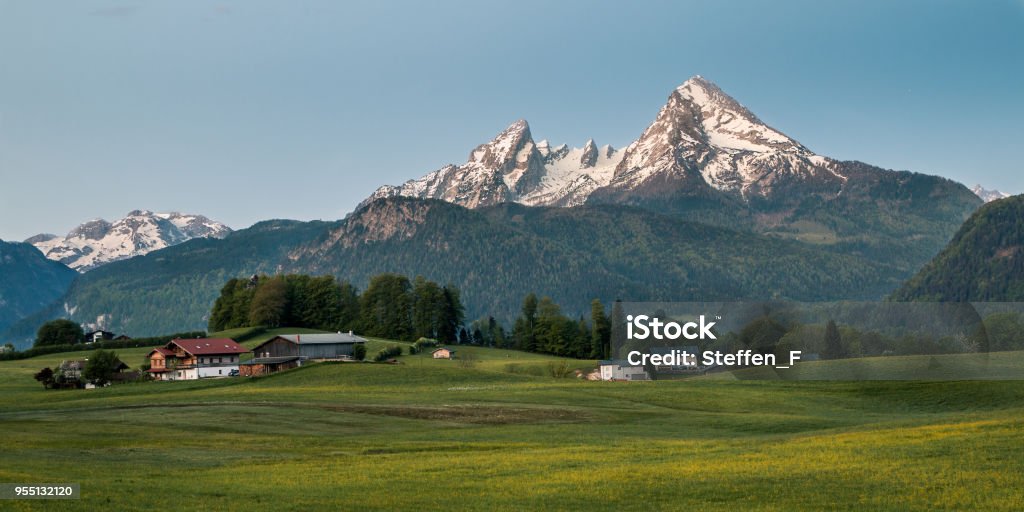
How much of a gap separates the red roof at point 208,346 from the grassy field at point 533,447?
4329 cm

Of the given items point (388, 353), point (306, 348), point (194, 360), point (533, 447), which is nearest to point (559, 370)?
point (388, 353)

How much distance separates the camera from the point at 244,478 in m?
48.2

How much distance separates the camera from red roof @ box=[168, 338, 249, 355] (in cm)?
15752

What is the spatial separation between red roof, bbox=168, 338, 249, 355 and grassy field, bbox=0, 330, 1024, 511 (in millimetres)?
43289

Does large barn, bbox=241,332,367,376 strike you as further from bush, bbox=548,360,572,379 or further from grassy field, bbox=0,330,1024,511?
grassy field, bbox=0,330,1024,511

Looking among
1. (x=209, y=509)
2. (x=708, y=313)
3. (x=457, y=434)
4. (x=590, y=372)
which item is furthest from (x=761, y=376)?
(x=209, y=509)

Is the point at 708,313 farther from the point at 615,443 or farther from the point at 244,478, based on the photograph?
the point at 244,478

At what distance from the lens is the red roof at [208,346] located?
158 m

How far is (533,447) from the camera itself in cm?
6388

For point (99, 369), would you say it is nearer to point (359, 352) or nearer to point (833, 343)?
point (359, 352)

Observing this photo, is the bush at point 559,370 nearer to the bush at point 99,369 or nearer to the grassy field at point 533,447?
the grassy field at point 533,447

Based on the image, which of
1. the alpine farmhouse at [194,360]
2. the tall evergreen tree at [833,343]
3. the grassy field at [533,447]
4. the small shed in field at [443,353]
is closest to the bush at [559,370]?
the small shed in field at [443,353]

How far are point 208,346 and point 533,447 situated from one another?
106898mm

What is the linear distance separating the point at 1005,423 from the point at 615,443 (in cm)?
2225
